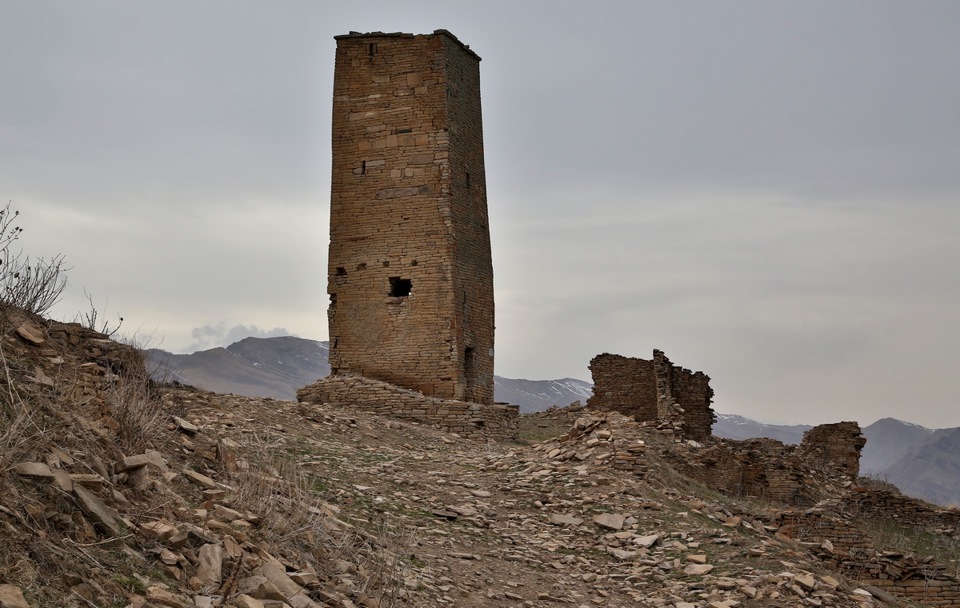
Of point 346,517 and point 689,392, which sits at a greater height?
point 689,392

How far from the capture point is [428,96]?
1853 centimetres

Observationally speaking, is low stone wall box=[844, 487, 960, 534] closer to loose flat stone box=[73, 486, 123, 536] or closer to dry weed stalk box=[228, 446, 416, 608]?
dry weed stalk box=[228, 446, 416, 608]

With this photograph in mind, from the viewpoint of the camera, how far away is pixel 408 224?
60.0 feet

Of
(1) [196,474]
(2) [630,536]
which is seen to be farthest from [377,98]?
(1) [196,474]

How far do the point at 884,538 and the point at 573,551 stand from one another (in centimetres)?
673

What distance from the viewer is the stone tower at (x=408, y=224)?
59.1 feet

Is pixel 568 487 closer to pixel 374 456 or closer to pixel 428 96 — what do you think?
pixel 374 456

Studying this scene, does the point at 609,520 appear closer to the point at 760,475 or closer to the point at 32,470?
the point at 760,475

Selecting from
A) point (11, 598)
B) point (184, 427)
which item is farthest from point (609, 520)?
point (11, 598)

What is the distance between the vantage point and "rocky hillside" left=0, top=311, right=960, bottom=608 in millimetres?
5621

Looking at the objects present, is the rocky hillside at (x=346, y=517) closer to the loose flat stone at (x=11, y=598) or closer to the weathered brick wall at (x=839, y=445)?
the loose flat stone at (x=11, y=598)

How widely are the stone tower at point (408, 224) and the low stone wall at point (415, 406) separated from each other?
2.24 ft

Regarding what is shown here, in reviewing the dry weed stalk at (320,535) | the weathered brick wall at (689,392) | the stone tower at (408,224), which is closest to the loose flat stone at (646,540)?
the dry weed stalk at (320,535)

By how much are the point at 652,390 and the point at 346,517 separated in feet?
46.6
